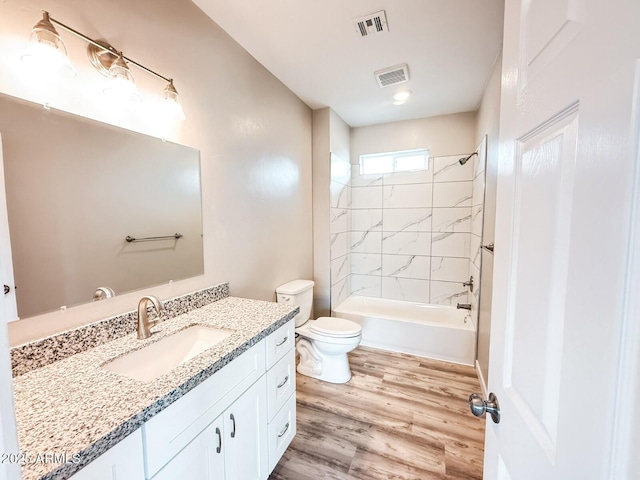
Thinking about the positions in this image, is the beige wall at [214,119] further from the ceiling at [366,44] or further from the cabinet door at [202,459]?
the cabinet door at [202,459]

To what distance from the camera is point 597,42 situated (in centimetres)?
34

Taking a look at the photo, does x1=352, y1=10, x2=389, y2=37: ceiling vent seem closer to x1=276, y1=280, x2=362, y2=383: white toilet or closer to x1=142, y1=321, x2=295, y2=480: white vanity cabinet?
x1=142, y1=321, x2=295, y2=480: white vanity cabinet

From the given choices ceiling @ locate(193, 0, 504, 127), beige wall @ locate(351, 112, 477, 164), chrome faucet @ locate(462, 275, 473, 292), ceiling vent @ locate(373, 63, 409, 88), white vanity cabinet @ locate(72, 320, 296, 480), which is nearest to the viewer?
white vanity cabinet @ locate(72, 320, 296, 480)

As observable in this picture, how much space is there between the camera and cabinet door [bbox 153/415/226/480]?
81cm

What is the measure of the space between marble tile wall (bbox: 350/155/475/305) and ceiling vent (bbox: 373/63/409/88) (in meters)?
1.14

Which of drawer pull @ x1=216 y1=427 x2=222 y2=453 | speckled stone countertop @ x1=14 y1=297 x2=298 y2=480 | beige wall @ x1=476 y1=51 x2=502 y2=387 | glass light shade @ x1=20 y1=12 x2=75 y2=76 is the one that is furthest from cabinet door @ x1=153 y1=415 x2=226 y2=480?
beige wall @ x1=476 y1=51 x2=502 y2=387

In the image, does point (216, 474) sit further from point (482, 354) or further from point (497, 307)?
point (482, 354)

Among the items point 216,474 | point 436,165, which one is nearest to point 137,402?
point 216,474

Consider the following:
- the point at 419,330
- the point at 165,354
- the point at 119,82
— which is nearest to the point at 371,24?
the point at 119,82

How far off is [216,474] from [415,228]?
295cm

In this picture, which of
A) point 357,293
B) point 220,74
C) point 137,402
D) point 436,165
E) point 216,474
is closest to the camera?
point 137,402

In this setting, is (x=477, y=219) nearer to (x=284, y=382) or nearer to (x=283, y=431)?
(x=284, y=382)

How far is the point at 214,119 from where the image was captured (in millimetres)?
1659

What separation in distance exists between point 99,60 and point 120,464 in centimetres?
143
